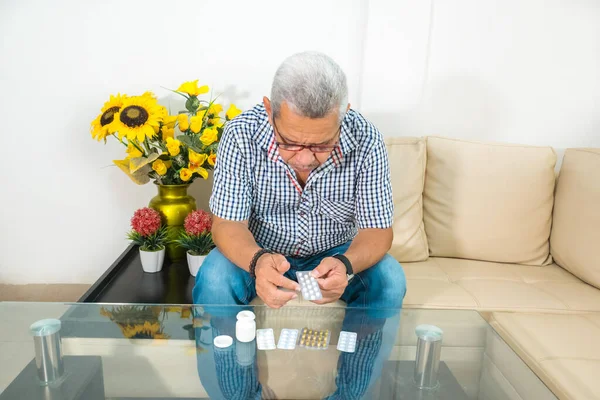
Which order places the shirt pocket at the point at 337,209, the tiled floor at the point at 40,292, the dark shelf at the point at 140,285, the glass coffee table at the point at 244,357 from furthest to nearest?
the tiled floor at the point at 40,292, the dark shelf at the point at 140,285, the shirt pocket at the point at 337,209, the glass coffee table at the point at 244,357

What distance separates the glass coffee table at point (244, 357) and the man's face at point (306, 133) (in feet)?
1.28

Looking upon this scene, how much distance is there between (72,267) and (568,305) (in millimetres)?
1956

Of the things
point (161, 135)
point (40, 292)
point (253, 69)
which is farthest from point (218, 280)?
point (40, 292)

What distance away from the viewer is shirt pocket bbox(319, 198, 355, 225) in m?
1.47

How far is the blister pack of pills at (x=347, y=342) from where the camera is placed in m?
1.13

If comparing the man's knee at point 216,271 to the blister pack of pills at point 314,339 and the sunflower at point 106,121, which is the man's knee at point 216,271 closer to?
the blister pack of pills at point 314,339

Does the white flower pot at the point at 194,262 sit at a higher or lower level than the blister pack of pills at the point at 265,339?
lower

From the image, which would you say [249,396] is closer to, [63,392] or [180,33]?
[63,392]

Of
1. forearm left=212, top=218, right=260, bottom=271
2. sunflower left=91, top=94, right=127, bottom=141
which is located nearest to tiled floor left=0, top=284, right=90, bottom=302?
sunflower left=91, top=94, right=127, bottom=141

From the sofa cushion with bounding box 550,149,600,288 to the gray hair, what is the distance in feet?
3.55

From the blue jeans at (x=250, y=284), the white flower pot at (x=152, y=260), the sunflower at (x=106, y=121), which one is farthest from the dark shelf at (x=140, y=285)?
the sunflower at (x=106, y=121)

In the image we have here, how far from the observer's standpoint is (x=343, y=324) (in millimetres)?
1206

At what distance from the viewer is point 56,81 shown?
1.98m

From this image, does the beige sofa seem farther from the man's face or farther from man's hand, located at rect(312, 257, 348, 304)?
the man's face
